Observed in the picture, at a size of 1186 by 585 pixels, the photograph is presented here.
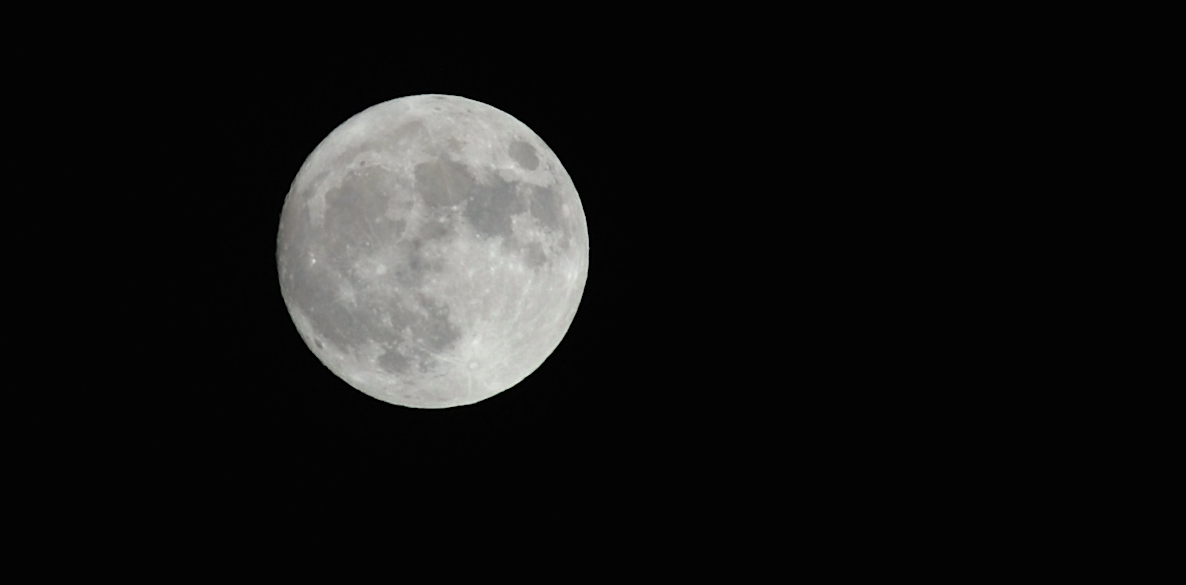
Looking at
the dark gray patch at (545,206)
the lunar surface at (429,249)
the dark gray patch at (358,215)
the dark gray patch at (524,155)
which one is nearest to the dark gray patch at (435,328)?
the lunar surface at (429,249)

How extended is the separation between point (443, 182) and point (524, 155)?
523 millimetres

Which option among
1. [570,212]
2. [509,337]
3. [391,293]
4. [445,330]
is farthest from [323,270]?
[570,212]

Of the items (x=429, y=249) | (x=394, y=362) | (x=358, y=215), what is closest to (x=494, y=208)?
(x=429, y=249)

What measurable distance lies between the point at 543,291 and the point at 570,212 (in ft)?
1.57

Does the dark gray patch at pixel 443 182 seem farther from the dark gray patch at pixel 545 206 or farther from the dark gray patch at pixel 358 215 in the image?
the dark gray patch at pixel 545 206

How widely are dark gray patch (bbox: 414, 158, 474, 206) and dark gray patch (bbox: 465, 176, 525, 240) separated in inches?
2.3

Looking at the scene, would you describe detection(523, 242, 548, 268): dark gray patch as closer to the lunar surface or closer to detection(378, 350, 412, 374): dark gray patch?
the lunar surface

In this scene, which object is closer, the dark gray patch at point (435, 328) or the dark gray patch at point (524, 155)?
the dark gray patch at point (435, 328)

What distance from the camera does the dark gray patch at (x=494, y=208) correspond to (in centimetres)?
392

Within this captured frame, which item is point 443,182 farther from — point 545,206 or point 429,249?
point 545,206

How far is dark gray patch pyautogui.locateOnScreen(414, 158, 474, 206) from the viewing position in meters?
3.89

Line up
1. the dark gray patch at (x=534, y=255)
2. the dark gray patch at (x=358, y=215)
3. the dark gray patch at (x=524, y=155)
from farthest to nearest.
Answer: the dark gray patch at (x=524, y=155)
the dark gray patch at (x=534, y=255)
the dark gray patch at (x=358, y=215)

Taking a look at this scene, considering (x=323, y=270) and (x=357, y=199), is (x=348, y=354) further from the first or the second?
(x=357, y=199)

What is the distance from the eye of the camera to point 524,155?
426cm
